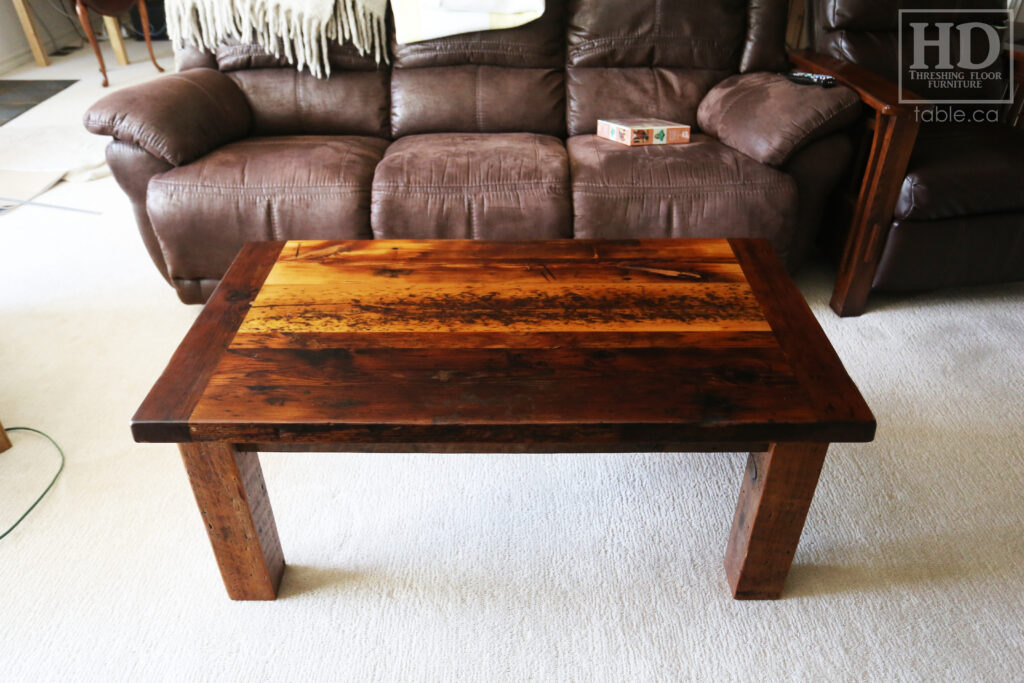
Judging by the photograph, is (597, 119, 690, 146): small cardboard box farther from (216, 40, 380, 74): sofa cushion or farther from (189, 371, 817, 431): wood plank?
(189, 371, 817, 431): wood plank

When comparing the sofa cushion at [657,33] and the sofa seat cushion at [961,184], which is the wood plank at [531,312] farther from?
the sofa cushion at [657,33]

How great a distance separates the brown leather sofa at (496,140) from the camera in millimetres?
1943


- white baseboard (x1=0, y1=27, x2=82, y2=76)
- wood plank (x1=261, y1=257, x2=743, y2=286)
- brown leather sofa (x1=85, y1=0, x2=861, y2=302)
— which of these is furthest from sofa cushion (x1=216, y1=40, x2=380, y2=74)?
white baseboard (x1=0, y1=27, x2=82, y2=76)

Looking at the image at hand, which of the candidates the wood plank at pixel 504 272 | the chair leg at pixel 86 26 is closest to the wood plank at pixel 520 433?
the wood plank at pixel 504 272

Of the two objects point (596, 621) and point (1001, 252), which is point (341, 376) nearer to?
point (596, 621)

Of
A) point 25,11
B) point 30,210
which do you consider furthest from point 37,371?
point 25,11

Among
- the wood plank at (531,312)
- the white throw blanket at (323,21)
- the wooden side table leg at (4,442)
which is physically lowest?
the wooden side table leg at (4,442)

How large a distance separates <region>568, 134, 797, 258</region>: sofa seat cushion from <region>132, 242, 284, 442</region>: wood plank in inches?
34.2

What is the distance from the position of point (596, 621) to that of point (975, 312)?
1.60 metres

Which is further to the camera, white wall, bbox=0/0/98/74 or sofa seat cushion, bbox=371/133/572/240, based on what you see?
white wall, bbox=0/0/98/74

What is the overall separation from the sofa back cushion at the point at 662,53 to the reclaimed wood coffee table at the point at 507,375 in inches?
43.9

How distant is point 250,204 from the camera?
194 cm

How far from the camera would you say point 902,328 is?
6.66ft

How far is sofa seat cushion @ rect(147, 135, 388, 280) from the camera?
1942 mm
